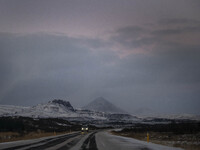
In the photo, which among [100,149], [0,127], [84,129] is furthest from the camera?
[0,127]

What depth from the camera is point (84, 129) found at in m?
60.9

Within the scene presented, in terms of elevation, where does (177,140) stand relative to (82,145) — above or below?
below

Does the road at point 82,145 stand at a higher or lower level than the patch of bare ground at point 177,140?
higher

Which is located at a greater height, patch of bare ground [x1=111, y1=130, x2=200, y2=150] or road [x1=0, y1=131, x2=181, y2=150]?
road [x1=0, y1=131, x2=181, y2=150]

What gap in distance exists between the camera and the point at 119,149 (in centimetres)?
1719

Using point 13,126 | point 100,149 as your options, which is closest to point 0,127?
point 13,126

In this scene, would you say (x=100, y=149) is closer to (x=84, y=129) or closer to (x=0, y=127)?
(x=84, y=129)

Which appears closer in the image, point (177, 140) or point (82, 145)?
point (82, 145)

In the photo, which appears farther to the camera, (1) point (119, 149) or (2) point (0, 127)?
(2) point (0, 127)

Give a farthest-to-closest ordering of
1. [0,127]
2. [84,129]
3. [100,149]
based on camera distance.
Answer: [0,127] → [84,129] → [100,149]

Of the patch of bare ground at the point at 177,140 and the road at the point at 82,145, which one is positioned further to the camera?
the patch of bare ground at the point at 177,140

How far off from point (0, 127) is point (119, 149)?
3232 inches

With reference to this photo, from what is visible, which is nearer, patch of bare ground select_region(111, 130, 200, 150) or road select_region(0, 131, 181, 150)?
road select_region(0, 131, 181, 150)

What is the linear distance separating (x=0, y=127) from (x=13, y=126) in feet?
16.1
